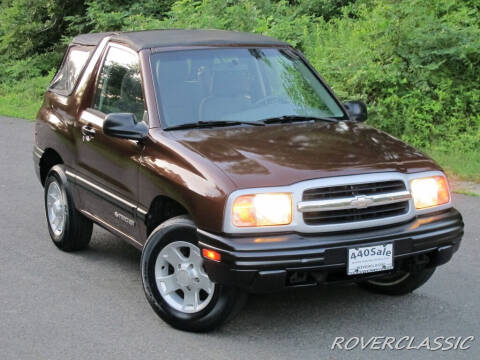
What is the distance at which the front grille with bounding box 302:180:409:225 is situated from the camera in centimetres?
480

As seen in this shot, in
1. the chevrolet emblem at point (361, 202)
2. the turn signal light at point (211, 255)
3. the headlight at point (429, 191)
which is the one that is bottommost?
the turn signal light at point (211, 255)

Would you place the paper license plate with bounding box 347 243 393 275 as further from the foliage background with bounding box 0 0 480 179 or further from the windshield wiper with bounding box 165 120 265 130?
the foliage background with bounding box 0 0 480 179

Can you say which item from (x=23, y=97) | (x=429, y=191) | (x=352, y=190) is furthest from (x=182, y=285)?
(x=23, y=97)

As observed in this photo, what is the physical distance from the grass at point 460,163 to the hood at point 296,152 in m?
4.24

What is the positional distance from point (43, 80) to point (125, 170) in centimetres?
1431

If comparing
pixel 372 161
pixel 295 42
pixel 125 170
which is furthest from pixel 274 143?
pixel 295 42

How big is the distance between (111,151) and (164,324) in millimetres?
1348

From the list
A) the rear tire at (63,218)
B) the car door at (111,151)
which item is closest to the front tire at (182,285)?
the car door at (111,151)

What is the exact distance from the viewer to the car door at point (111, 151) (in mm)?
5777

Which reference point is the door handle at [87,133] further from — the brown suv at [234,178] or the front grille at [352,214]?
the front grille at [352,214]

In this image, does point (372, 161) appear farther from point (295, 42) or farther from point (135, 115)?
point (295, 42)

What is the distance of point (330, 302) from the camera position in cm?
572

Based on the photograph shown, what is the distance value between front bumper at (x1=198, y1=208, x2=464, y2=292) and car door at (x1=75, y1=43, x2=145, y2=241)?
3.66 ft

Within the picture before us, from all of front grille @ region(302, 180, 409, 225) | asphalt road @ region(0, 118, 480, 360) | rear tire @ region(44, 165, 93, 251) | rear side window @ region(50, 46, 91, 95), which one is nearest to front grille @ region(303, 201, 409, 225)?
front grille @ region(302, 180, 409, 225)
